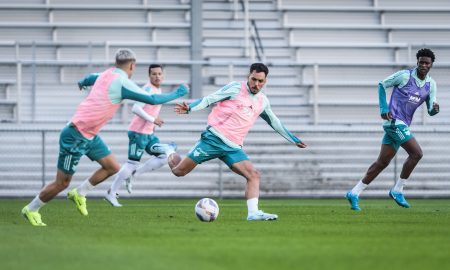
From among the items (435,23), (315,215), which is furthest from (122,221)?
(435,23)

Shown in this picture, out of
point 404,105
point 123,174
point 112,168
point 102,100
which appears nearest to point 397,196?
point 404,105

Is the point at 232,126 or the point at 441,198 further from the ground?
the point at 232,126

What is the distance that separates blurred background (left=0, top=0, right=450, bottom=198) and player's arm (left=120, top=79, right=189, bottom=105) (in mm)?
8505

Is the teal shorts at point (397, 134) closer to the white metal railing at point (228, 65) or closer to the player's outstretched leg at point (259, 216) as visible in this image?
the player's outstretched leg at point (259, 216)

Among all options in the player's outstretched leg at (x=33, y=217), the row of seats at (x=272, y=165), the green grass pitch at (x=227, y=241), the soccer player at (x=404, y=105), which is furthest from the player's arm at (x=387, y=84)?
the player's outstretched leg at (x=33, y=217)

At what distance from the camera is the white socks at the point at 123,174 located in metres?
17.2

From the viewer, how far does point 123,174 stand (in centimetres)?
1733

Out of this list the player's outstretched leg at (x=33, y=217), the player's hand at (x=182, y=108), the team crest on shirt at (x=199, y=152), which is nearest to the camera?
the player's outstretched leg at (x=33, y=217)

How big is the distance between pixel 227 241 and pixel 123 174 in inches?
308

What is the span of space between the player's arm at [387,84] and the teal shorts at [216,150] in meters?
2.92

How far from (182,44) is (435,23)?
6259 mm

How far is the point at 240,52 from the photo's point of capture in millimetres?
22953

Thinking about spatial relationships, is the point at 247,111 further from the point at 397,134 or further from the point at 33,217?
the point at 397,134

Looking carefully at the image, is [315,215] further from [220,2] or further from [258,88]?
[220,2]
